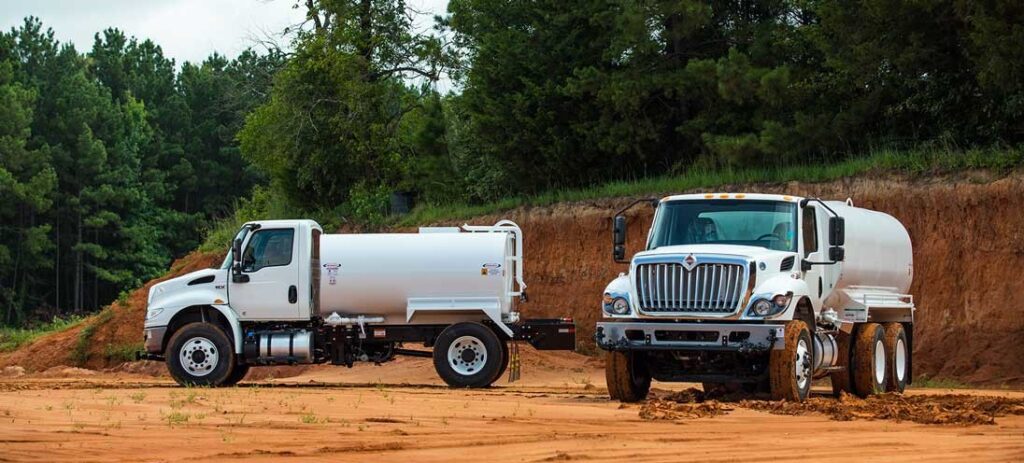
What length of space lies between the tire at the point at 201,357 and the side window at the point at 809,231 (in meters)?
10.9

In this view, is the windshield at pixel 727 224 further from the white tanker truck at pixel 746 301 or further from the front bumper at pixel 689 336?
the front bumper at pixel 689 336

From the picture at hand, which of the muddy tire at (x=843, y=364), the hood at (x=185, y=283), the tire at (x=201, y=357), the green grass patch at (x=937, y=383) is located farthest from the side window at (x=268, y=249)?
the green grass patch at (x=937, y=383)

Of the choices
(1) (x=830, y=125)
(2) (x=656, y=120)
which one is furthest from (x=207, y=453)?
(2) (x=656, y=120)

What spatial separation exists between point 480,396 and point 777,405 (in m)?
5.47

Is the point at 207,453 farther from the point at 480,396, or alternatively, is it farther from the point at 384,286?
the point at 384,286

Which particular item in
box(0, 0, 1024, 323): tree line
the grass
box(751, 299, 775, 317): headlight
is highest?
box(0, 0, 1024, 323): tree line

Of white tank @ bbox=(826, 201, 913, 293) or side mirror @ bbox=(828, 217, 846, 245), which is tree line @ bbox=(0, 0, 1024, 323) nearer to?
white tank @ bbox=(826, 201, 913, 293)

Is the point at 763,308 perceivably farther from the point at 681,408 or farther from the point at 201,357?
the point at 201,357

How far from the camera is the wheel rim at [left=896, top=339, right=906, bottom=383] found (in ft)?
77.6

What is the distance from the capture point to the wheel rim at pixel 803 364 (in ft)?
64.4

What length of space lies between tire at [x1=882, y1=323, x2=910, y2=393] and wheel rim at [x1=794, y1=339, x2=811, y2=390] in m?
3.87

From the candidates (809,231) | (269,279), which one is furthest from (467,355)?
(809,231)

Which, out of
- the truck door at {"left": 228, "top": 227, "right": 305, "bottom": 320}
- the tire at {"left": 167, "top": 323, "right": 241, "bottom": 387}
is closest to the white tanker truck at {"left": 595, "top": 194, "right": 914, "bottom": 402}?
the truck door at {"left": 228, "top": 227, "right": 305, "bottom": 320}

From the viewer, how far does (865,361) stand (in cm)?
2219
